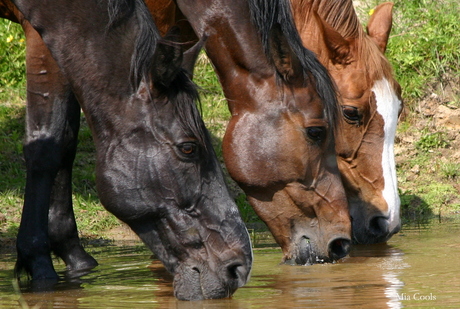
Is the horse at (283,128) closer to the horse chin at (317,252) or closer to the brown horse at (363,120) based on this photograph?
the horse chin at (317,252)

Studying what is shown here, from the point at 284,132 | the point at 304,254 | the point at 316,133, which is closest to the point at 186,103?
the point at 284,132

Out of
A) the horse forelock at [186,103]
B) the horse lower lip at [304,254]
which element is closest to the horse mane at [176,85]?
the horse forelock at [186,103]

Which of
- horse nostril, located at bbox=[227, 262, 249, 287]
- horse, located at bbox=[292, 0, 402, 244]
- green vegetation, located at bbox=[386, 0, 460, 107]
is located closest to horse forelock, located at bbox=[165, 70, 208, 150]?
horse nostril, located at bbox=[227, 262, 249, 287]

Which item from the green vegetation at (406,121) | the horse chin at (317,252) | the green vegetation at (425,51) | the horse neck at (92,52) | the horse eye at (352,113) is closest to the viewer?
the horse neck at (92,52)

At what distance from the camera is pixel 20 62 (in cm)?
883

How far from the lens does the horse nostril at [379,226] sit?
5461 millimetres

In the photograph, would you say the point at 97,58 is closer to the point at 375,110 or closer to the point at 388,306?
the point at 388,306

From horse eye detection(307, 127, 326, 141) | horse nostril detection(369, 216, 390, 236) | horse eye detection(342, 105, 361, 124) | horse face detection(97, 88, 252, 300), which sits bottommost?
horse nostril detection(369, 216, 390, 236)

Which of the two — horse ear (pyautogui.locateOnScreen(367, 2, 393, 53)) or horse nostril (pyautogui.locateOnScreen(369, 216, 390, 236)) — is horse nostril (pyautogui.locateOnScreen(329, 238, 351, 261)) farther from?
horse ear (pyautogui.locateOnScreen(367, 2, 393, 53))

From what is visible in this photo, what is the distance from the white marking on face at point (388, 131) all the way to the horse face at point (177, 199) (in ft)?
6.59

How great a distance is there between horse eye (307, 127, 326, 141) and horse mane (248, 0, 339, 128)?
73 millimetres

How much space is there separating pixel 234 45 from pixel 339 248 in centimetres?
137

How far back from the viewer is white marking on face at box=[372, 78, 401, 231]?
553cm

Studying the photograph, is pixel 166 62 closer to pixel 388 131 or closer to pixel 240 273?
pixel 240 273
